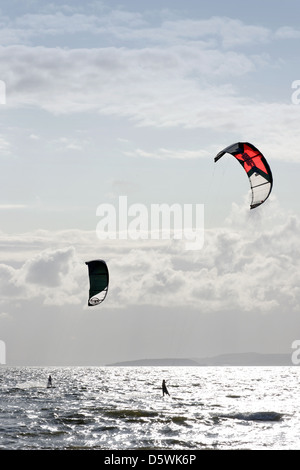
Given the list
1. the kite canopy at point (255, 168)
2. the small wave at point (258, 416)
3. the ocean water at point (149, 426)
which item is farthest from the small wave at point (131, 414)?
the kite canopy at point (255, 168)

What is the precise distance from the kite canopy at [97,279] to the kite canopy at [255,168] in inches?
374

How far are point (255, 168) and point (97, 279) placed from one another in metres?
10.6

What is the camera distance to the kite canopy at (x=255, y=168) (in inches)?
944

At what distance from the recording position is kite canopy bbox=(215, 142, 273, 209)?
24.0 metres

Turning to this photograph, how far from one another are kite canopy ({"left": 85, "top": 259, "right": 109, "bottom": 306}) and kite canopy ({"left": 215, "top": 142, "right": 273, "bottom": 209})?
9502 mm

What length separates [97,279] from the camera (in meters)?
31.7

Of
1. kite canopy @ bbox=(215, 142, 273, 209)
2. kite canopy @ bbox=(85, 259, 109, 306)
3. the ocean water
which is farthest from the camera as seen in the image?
→ kite canopy @ bbox=(85, 259, 109, 306)

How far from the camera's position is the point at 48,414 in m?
34.9

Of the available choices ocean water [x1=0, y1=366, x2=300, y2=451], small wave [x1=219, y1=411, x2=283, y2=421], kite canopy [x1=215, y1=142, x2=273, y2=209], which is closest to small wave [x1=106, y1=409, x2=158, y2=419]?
ocean water [x1=0, y1=366, x2=300, y2=451]

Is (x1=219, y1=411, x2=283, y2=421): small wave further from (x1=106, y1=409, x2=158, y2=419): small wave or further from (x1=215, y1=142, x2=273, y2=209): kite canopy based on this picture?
(x1=215, y1=142, x2=273, y2=209): kite canopy

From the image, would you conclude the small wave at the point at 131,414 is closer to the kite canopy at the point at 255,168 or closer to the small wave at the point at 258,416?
the small wave at the point at 258,416
